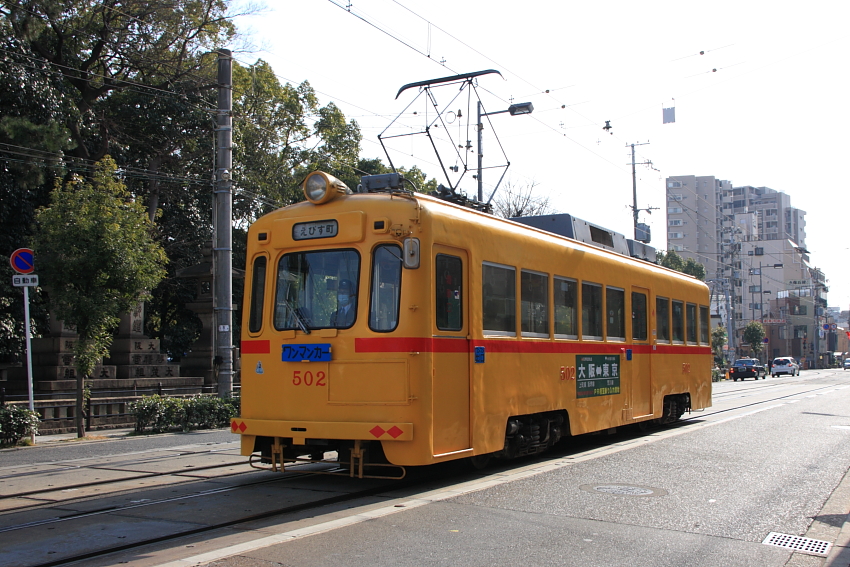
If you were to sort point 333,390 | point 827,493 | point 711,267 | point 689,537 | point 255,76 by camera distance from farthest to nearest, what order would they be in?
point 711,267, point 255,76, point 827,493, point 333,390, point 689,537

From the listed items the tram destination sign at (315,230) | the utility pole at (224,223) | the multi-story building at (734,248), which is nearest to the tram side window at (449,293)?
the tram destination sign at (315,230)

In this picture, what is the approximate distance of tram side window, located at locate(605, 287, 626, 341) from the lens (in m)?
12.3

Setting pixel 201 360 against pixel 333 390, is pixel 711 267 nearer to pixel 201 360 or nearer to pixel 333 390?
pixel 201 360

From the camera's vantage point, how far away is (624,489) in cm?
855

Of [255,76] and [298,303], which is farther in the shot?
[255,76]

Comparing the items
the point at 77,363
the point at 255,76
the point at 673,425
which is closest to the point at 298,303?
the point at 77,363

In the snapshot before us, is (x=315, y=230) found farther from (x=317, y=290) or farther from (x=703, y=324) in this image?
(x=703, y=324)

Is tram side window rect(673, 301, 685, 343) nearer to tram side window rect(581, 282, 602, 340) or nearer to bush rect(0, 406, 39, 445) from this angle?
tram side window rect(581, 282, 602, 340)

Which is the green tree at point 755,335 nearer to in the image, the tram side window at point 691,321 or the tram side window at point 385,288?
the tram side window at point 691,321

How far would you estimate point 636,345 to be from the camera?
13164 mm

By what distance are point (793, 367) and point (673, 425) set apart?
5182cm

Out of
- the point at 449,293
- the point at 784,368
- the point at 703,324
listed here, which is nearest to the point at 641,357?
the point at 703,324

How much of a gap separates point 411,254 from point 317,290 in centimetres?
123

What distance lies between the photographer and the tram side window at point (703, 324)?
16.8 meters
